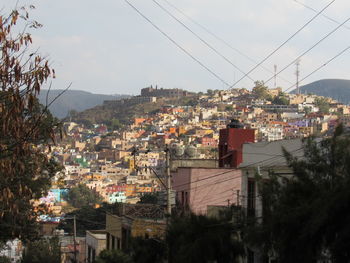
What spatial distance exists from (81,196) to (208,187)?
14516cm

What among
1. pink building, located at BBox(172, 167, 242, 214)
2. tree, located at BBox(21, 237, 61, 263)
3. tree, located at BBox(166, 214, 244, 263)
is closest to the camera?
tree, located at BBox(166, 214, 244, 263)

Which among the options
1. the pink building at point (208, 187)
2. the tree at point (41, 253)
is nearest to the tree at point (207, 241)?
the pink building at point (208, 187)

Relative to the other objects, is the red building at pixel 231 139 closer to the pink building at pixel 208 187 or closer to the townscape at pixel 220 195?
the townscape at pixel 220 195

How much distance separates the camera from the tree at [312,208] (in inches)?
468

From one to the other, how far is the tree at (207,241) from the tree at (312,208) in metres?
3.06

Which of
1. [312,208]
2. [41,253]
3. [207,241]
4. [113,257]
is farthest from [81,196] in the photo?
[312,208]

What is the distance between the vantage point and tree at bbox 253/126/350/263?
11.9 meters

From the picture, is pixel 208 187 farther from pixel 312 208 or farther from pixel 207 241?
pixel 312 208

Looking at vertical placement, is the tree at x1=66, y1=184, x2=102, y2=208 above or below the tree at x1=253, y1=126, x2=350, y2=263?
below

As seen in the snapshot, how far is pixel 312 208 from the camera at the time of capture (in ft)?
42.1

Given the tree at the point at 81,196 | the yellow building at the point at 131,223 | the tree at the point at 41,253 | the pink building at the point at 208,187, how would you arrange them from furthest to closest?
the tree at the point at 81,196 < the tree at the point at 41,253 < the yellow building at the point at 131,223 < the pink building at the point at 208,187

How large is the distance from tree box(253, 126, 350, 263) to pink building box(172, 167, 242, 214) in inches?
362

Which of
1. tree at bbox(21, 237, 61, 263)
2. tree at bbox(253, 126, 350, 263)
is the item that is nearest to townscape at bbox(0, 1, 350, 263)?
tree at bbox(253, 126, 350, 263)

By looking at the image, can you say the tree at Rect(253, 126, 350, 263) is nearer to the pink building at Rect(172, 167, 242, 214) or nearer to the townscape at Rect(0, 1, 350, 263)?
the townscape at Rect(0, 1, 350, 263)
